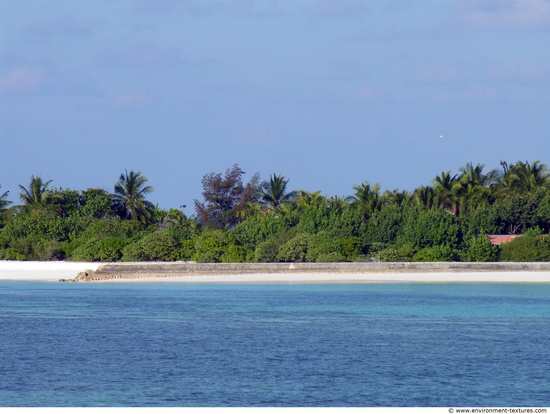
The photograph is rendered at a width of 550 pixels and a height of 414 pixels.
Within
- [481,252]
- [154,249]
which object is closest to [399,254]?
[481,252]

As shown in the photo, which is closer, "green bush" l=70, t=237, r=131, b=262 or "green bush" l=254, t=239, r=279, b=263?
"green bush" l=254, t=239, r=279, b=263

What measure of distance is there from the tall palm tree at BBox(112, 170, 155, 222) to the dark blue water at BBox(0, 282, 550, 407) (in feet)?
112

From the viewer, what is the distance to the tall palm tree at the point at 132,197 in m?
88.6

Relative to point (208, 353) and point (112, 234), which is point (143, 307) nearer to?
point (208, 353)

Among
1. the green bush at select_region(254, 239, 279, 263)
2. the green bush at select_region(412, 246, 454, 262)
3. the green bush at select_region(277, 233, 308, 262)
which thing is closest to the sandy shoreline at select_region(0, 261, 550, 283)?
the green bush at select_region(412, 246, 454, 262)

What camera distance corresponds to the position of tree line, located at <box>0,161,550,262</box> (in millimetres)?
66125

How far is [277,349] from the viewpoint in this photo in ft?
107

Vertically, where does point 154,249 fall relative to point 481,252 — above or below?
above

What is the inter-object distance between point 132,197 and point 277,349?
196 ft

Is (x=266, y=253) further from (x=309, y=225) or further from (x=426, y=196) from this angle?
(x=426, y=196)

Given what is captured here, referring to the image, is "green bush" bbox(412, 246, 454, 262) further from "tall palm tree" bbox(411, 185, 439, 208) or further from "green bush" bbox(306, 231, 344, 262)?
"tall palm tree" bbox(411, 185, 439, 208)

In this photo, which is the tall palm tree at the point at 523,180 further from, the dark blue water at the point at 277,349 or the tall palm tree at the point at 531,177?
the dark blue water at the point at 277,349

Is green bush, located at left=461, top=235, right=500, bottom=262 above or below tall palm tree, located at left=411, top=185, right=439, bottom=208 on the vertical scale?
below

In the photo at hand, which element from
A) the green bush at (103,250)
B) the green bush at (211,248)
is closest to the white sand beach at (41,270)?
the green bush at (103,250)
